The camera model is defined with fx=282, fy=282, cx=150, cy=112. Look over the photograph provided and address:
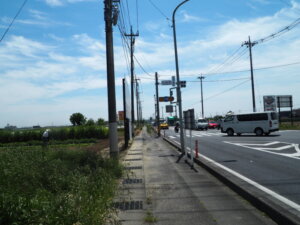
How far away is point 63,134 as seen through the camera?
109 feet

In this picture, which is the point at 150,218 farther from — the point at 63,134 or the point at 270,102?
the point at 270,102

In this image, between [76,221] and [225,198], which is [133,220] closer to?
[76,221]

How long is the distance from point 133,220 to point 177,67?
11628 mm

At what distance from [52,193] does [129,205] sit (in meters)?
1.59

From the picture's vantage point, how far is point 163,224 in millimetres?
4797

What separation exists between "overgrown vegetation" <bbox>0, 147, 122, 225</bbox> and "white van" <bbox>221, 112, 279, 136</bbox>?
20.2m

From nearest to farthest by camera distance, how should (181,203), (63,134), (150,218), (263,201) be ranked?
(150,218) < (263,201) < (181,203) < (63,134)

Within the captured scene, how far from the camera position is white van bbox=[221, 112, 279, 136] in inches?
1009

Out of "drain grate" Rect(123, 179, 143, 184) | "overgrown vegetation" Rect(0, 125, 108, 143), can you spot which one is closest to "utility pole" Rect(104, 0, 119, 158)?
"drain grate" Rect(123, 179, 143, 184)

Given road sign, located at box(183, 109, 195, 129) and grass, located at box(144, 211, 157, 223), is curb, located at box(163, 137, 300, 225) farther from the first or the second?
road sign, located at box(183, 109, 195, 129)

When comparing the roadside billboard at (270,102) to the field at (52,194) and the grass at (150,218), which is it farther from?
the grass at (150,218)

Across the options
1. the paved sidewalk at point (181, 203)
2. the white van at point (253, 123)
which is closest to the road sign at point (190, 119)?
the paved sidewalk at point (181, 203)

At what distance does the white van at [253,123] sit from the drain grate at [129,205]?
881 inches

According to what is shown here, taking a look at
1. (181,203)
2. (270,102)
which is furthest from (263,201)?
(270,102)
